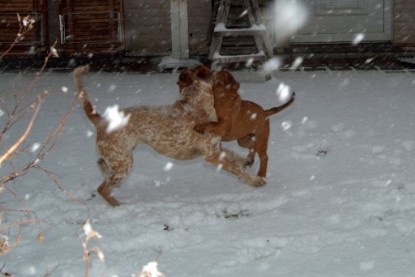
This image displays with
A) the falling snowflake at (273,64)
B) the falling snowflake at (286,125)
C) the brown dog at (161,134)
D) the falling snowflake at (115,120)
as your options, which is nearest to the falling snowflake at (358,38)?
the falling snowflake at (273,64)

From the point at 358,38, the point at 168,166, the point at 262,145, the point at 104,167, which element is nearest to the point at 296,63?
the point at 358,38

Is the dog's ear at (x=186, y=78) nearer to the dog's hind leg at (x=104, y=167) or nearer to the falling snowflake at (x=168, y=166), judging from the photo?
the dog's hind leg at (x=104, y=167)

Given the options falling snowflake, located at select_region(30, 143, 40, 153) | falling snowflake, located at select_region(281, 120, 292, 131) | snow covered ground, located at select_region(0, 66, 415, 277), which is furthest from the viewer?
falling snowflake, located at select_region(281, 120, 292, 131)

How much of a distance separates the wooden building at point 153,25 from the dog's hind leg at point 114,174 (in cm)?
502

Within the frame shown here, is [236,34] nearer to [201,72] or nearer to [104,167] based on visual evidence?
[201,72]

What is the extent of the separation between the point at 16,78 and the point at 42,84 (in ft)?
1.48

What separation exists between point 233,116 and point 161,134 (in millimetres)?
476

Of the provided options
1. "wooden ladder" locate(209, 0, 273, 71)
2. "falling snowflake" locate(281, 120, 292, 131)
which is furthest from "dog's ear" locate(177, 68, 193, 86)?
"wooden ladder" locate(209, 0, 273, 71)

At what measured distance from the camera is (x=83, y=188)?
13.8 feet

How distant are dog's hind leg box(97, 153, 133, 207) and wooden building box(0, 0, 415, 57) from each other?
502 centimetres

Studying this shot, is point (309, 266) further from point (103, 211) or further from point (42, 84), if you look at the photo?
point (42, 84)

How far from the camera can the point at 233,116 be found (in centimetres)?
387

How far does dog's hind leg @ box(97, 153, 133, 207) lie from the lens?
370 cm

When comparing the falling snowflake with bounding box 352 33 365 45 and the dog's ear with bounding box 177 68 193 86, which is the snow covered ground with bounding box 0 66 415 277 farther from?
the falling snowflake with bounding box 352 33 365 45
